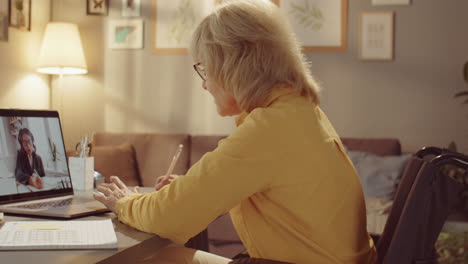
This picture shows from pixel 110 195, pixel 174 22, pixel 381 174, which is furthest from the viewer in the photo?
pixel 174 22

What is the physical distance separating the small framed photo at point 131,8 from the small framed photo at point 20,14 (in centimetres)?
69

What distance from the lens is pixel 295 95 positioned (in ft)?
4.27

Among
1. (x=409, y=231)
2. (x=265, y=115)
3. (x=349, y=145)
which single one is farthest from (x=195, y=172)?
(x=349, y=145)

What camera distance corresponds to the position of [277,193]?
122 cm

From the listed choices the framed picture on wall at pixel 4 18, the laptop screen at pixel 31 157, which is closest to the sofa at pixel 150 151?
the framed picture on wall at pixel 4 18

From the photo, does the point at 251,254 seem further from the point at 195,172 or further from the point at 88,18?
the point at 88,18

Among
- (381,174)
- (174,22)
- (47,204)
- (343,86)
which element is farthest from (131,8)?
(47,204)

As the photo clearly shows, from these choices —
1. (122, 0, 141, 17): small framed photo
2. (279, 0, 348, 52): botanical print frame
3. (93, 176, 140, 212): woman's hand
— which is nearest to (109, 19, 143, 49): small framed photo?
(122, 0, 141, 17): small framed photo

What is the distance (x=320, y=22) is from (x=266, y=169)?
116 inches

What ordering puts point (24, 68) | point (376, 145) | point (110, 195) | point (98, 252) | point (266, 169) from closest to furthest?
point (98, 252), point (266, 169), point (110, 195), point (376, 145), point (24, 68)

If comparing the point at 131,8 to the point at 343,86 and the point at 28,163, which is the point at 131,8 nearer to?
the point at 343,86

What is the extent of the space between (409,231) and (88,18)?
3.78m

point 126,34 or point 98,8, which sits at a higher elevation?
point 98,8

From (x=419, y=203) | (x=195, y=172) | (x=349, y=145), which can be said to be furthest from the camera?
(x=349, y=145)
